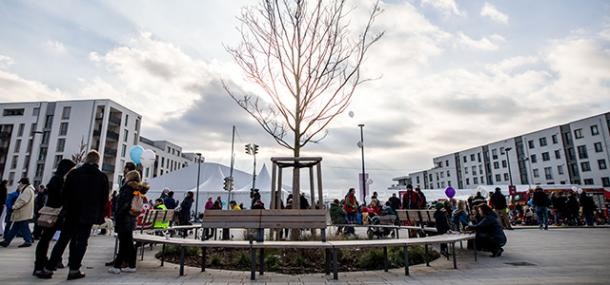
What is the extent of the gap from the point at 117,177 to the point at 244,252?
52639 mm

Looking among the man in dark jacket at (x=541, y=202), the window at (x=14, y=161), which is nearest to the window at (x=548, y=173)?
the man in dark jacket at (x=541, y=202)

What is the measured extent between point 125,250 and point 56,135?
57445 mm

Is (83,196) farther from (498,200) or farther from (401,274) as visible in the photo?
(498,200)

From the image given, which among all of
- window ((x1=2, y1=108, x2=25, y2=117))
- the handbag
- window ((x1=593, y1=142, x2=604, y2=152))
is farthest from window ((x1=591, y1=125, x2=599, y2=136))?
window ((x1=2, y1=108, x2=25, y2=117))

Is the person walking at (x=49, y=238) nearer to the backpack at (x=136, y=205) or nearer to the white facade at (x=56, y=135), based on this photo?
the backpack at (x=136, y=205)

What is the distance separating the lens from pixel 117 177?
5147 cm

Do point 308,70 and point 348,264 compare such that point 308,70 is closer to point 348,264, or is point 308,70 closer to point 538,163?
point 348,264

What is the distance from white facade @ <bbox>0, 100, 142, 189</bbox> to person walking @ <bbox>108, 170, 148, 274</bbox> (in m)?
50.3

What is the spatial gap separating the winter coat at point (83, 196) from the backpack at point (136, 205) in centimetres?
46

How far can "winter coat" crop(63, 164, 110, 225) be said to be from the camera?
507 cm

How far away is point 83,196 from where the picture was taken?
5109 mm

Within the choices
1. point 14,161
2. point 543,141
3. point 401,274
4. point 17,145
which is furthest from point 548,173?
point 17,145

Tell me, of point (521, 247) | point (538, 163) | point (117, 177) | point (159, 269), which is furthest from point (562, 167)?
point (117, 177)

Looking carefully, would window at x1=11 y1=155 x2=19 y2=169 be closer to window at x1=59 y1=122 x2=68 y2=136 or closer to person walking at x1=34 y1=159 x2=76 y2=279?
window at x1=59 y1=122 x2=68 y2=136
